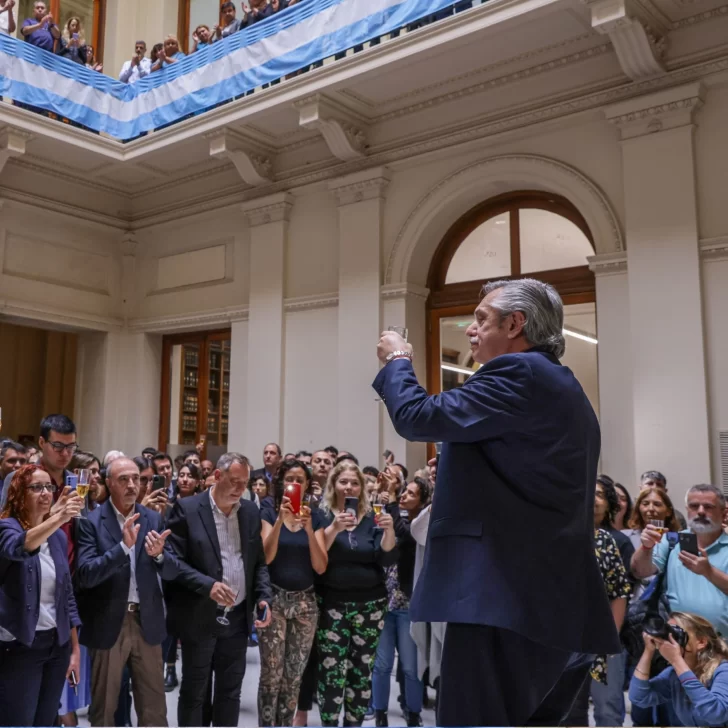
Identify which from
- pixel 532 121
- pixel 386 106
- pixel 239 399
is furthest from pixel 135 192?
pixel 532 121

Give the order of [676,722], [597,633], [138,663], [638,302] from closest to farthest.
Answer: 1. [597,633]
2. [676,722]
3. [138,663]
4. [638,302]

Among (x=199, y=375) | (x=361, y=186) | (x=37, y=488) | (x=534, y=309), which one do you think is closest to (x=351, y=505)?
(x=37, y=488)

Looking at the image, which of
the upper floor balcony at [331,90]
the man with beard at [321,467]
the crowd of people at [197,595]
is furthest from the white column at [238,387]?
the crowd of people at [197,595]

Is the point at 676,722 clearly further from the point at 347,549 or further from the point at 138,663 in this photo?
the point at 138,663

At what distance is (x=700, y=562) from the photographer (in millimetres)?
3980

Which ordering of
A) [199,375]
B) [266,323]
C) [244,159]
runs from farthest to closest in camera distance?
1. [199,375]
2. [266,323]
3. [244,159]

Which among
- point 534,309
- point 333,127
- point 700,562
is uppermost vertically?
point 333,127

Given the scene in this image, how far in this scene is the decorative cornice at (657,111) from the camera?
7.46m

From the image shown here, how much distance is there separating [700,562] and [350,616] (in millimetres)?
2049

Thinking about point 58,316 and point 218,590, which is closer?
point 218,590

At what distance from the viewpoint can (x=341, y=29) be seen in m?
8.44

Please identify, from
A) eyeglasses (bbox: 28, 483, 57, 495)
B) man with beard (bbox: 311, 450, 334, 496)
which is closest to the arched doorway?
man with beard (bbox: 311, 450, 334, 496)

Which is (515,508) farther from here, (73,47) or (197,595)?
(73,47)

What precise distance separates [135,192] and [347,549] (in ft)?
30.6
